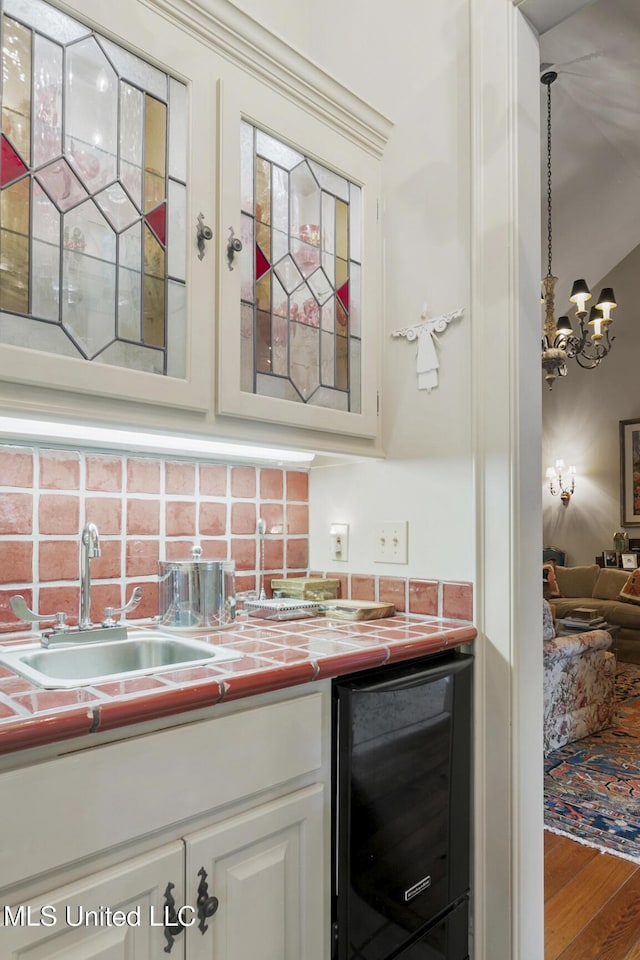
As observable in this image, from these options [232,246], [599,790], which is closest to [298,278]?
[232,246]

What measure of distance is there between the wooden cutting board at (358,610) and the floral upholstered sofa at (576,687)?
70.5 inches

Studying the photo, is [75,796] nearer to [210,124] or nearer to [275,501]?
[275,501]

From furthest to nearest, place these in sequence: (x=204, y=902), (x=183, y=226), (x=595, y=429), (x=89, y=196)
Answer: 1. (x=595, y=429)
2. (x=183, y=226)
3. (x=89, y=196)
4. (x=204, y=902)

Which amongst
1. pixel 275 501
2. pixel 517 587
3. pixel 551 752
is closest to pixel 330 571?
pixel 275 501

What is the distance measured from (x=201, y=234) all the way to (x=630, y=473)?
7069 mm

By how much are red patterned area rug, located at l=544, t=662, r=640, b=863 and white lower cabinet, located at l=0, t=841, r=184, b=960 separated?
1.97m

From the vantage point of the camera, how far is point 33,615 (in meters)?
1.28

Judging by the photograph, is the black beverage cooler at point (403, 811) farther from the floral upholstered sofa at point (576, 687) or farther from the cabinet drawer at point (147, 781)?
the floral upholstered sofa at point (576, 687)

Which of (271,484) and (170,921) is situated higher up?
(271,484)

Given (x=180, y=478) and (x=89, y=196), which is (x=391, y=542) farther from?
(x=89, y=196)

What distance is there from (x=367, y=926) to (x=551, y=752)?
7.63ft

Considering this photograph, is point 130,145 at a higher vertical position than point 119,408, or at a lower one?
higher

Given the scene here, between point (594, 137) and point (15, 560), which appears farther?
point (594, 137)

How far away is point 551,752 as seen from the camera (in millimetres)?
3127
